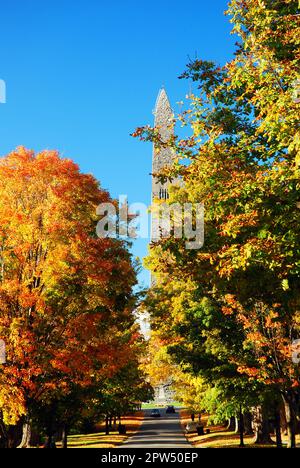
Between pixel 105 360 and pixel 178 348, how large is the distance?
19.9 ft

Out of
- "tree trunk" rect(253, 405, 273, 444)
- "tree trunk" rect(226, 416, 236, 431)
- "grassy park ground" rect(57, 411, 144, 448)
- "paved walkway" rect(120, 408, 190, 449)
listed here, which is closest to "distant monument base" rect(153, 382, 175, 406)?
"paved walkway" rect(120, 408, 190, 449)

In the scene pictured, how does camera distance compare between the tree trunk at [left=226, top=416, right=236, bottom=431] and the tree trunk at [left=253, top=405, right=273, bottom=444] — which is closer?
the tree trunk at [left=253, top=405, right=273, bottom=444]

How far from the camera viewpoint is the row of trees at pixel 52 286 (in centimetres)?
1678

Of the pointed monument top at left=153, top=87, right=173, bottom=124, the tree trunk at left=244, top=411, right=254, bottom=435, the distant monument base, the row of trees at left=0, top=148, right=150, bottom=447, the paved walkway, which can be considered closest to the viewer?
the row of trees at left=0, top=148, right=150, bottom=447

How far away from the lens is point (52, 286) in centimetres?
1750

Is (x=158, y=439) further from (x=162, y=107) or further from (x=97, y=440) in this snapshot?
(x=162, y=107)

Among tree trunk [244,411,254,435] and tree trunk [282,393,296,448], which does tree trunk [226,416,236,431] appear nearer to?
tree trunk [244,411,254,435]

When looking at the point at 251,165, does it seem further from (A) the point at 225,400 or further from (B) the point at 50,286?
(A) the point at 225,400

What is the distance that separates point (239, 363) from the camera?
20375mm

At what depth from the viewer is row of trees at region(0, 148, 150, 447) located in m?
16.8

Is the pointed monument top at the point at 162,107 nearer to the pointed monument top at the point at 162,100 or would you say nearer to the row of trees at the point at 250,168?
the pointed monument top at the point at 162,100

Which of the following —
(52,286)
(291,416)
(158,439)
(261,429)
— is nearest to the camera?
(52,286)

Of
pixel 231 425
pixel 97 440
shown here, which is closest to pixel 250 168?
pixel 97 440

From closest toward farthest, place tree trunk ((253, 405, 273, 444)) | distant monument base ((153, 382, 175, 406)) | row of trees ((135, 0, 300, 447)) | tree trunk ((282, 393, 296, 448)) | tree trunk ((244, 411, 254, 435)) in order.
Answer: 1. row of trees ((135, 0, 300, 447))
2. tree trunk ((282, 393, 296, 448))
3. tree trunk ((253, 405, 273, 444))
4. tree trunk ((244, 411, 254, 435))
5. distant monument base ((153, 382, 175, 406))
